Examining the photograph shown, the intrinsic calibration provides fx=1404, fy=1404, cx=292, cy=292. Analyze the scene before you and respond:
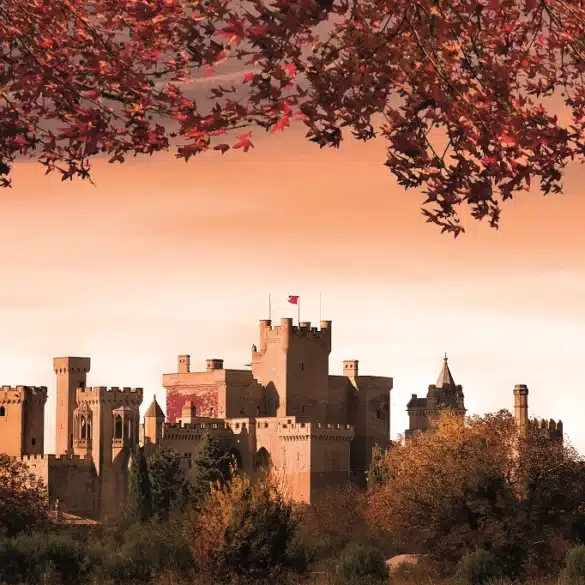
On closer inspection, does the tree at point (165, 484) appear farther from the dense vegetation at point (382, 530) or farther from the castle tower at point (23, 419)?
the castle tower at point (23, 419)

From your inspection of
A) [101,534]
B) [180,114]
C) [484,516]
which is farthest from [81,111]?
[101,534]

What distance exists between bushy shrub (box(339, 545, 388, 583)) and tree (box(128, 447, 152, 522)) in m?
31.0

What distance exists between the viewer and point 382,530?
66562mm

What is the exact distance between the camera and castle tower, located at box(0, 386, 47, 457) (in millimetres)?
93250

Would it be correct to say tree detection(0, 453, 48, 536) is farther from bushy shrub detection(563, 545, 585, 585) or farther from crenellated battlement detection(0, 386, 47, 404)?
bushy shrub detection(563, 545, 585, 585)

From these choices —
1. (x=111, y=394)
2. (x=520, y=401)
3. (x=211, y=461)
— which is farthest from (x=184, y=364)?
(x=520, y=401)

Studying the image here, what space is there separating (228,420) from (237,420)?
1122mm

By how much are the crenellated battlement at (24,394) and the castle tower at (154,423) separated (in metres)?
9.20

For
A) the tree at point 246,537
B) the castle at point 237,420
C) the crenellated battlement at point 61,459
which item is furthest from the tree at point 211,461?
the tree at point 246,537

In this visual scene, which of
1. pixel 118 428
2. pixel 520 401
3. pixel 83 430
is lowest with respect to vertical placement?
pixel 83 430

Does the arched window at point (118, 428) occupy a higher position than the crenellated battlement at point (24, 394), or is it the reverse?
the crenellated battlement at point (24, 394)

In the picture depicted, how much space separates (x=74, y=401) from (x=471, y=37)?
83.0 m

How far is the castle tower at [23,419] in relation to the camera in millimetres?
93250

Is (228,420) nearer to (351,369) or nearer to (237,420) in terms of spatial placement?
(237,420)
